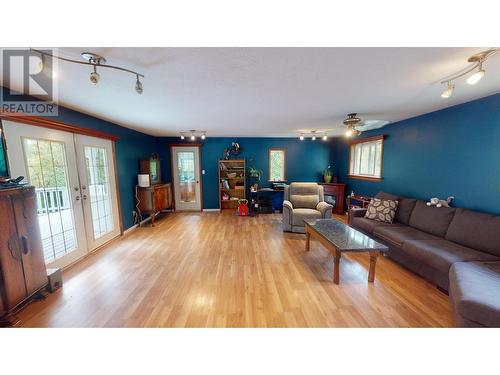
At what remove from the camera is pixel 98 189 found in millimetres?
3088

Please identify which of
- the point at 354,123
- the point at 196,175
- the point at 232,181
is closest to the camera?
the point at 354,123

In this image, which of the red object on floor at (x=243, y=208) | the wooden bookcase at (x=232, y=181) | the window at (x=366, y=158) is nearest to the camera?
the window at (x=366, y=158)

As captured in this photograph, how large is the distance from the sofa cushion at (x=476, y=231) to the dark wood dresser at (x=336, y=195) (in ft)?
8.70

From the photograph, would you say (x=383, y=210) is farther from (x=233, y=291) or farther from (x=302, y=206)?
(x=233, y=291)

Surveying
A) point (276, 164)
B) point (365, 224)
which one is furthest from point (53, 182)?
point (276, 164)

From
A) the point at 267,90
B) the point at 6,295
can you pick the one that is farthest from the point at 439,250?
the point at 6,295

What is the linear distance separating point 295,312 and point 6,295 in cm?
246

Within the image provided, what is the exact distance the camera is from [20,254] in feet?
5.41

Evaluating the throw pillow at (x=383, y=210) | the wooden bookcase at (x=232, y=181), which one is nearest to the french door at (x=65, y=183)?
the wooden bookcase at (x=232, y=181)

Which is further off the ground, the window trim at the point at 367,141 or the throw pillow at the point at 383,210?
the window trim at the point at 367,141

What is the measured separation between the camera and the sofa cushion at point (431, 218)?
2.42m

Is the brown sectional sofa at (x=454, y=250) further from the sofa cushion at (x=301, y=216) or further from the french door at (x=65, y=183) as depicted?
the french door at (x=65, y=183)
